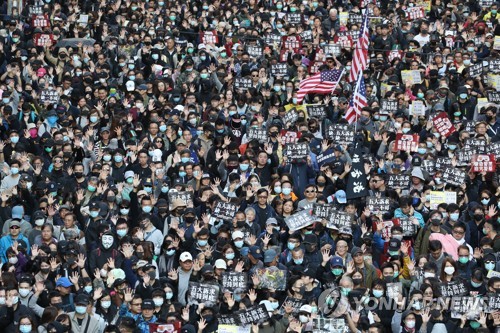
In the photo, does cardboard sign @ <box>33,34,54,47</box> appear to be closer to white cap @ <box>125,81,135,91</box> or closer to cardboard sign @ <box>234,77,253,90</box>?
white cap @ <box>125,81,135,91</box>

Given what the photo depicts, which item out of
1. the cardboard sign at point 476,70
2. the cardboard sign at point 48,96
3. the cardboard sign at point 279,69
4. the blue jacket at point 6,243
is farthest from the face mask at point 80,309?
the cardboard sign at point 476,70

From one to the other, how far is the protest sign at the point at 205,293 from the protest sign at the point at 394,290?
231 cm

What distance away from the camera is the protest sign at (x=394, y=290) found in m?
20.9

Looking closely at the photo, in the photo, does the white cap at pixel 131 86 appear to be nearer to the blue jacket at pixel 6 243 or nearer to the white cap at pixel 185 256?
the blue jacket at pixel 6 243

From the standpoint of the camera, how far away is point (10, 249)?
2189 cm

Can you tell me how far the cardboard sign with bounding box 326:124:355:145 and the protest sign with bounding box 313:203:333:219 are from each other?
2524 millimetres

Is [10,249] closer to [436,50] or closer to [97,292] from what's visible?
[97,292]

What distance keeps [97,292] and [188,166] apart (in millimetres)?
4002

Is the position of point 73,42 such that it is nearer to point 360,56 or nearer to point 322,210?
point 360,56

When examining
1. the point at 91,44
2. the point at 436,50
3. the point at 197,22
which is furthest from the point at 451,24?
the point at 91,44

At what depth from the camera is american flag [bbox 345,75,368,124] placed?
26.5m

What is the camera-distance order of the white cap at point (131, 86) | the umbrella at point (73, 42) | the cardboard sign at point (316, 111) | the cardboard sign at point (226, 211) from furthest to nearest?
the umbrella at point (73, 42) < the white cap at point (131, 86) < the cardboard sign at point (316, 111) < the cardboard sign at point (226, 211)

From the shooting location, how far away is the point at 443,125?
85.5 ft

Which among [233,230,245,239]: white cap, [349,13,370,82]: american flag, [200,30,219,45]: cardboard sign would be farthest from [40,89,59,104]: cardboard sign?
[233,230,245,239]: white cap
